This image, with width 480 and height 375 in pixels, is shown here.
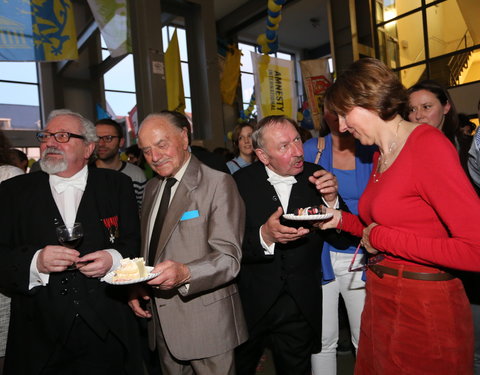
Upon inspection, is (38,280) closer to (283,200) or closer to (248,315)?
(248,315)

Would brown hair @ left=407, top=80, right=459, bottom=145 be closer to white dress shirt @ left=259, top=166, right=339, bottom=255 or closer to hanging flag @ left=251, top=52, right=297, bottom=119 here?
white dress shirt @ left=259, top=166, right=339, bottom=255

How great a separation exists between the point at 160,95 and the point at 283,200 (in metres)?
5.20

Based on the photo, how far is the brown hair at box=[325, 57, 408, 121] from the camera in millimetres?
1531

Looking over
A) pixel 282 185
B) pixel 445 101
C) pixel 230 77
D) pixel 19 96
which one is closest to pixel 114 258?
pixel 282 185

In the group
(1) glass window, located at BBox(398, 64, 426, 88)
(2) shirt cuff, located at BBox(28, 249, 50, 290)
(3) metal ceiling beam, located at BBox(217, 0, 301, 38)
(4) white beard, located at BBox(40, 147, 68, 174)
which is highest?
(3) metal ceiling beam, located at BBox(217, 0, 301, 38)

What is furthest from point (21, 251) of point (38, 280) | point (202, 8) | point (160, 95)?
point (202, 8)

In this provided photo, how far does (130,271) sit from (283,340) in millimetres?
1148

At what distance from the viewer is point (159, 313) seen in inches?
73.1

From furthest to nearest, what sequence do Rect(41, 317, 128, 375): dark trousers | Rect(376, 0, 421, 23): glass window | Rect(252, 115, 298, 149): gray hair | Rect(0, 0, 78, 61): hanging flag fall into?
Rect(376, 0, 421, 23): glass window < Rect(0, 0, 78, 61): hanging flag < Rect(252, 115, 298, 149): gray hair < Rect(41, 317, 128, 375): dark trousers

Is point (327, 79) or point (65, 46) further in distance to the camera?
point (327, 79)

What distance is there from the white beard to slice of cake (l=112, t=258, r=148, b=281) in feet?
2.74

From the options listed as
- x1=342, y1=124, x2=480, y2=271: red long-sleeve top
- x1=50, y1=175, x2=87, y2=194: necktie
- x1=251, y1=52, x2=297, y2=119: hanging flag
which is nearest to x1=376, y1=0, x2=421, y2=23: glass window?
x1=251, y1=52, x2=297, y2=119: hanging flag

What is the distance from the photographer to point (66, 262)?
5.52ft

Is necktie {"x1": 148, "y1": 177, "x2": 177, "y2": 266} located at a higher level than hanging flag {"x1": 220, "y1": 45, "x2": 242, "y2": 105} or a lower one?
lower
